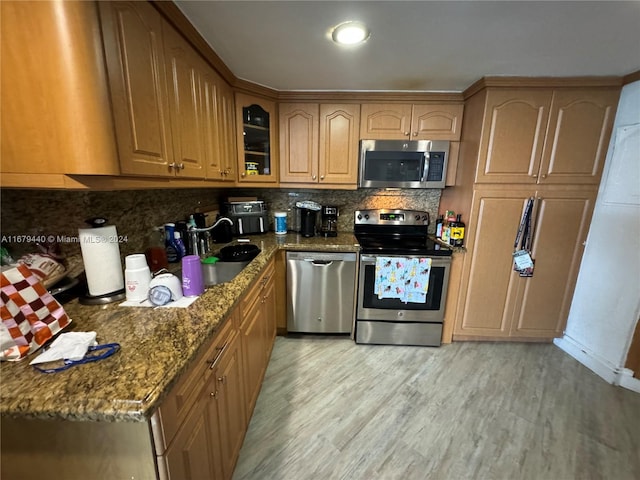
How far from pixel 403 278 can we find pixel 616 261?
1534mm

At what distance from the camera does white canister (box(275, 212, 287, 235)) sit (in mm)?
2395

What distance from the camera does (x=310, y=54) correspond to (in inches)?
61.9

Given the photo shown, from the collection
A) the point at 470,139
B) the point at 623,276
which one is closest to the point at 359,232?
the point at 470,139

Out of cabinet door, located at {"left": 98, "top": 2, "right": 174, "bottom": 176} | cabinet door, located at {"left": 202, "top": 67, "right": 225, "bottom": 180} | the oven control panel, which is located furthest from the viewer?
the oven control panel

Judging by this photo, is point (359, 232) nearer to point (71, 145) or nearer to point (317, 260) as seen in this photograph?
point (317, 260)

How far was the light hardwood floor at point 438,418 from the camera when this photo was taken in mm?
1291

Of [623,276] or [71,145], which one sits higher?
[71,145]

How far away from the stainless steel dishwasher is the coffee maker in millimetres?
404

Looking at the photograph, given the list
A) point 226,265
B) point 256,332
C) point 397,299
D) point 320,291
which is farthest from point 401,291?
point 226,265

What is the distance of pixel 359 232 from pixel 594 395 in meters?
2.09

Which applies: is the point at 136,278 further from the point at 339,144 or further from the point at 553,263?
the point at 553,263

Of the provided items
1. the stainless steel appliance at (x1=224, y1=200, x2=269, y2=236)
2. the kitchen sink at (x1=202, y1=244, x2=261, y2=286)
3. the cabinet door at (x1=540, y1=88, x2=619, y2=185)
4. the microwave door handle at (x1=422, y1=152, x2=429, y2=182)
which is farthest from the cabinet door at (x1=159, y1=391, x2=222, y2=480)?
the cabinet door at (x1=540, y1=88, x2=619, y2=185)

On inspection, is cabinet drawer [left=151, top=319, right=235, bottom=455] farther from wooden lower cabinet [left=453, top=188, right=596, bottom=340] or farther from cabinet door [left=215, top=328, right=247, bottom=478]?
wooden lower cabinet [left=453, top=188, right=596, bottom=340]

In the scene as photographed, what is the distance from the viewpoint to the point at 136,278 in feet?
3.27
